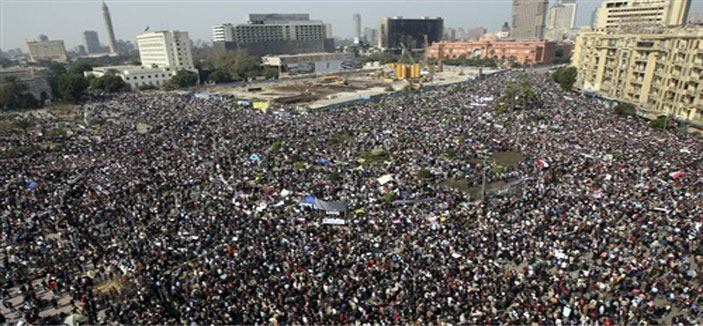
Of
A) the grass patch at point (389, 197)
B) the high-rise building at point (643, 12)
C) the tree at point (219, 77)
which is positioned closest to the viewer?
the grass patch at point (389, 197)

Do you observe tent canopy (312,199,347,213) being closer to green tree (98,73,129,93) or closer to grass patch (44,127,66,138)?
grass patch (44,127,66,138)

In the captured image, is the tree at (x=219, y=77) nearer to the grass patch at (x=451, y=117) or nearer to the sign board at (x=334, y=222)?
the grass patch at (x=451, y=117)

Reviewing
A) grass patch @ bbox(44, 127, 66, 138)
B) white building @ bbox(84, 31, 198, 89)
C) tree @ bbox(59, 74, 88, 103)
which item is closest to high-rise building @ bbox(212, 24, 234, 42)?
white building @ bbox(84, 31, 198, 89)

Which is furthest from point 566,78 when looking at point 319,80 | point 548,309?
point 548,309

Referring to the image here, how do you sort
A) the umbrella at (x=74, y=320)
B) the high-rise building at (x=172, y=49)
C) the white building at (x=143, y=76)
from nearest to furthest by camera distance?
the umbrella at (x=74, y=320)
the white building at (x=143, y=76)
the high-rise building at (x=172, y=49)

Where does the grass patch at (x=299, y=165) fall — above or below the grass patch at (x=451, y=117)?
below

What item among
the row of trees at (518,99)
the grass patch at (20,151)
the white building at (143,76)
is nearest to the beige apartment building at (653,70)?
the row of trees at (518,99)

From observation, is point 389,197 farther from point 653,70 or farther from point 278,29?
point 278,29
